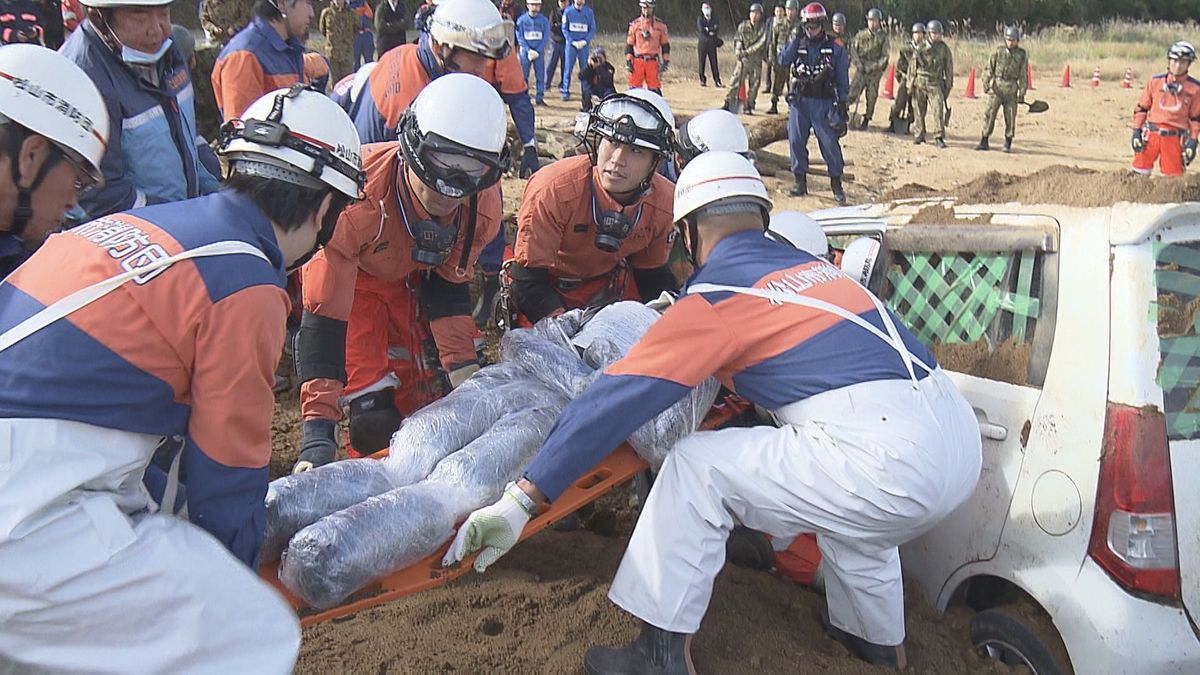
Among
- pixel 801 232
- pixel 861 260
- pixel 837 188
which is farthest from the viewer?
pixel 837 188

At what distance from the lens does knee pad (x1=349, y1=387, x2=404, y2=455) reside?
4629 millimetres

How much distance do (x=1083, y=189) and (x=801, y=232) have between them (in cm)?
108

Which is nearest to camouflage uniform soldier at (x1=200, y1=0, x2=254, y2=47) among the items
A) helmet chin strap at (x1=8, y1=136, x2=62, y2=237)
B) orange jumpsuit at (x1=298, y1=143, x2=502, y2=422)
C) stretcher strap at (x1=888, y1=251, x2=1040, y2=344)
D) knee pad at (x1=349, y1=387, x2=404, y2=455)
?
orange jumpsuit at (x1=298, y1=143, x2=502, y2=422)

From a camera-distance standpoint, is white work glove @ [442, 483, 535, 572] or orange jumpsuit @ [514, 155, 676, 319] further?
orange jumpsuit @ [514, 155, 676, 319]

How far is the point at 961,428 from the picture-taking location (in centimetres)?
294

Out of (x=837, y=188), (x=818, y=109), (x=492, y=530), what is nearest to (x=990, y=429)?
(x=492, y=530)

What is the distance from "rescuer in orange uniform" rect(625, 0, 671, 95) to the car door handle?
15.3m

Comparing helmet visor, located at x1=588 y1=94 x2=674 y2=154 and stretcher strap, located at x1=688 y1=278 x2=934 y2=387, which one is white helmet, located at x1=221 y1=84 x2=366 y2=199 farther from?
helmet visor, located at x1=588 y1=94 x2=674 y2=154

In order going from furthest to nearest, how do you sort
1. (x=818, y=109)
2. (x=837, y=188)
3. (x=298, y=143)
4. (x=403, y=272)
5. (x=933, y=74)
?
(x=933, y=74) → (x=818, y=109) → (x=837, y=188) → (x=403, y=272) → (x=298, y=143)

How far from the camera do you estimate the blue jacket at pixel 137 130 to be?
4.07 meters

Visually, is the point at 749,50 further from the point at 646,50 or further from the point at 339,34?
the point at 339,34

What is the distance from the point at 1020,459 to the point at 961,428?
9.3 inches

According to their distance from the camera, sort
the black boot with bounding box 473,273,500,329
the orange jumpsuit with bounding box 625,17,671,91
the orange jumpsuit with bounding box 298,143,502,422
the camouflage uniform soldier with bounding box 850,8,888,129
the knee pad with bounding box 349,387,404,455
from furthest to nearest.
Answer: the orange jumpsuit with bounding box 625,17,671,91 < the camouflage uniform soldier with bounding box 850,8,888,129 < the black boot with bounding box 473,273,500,329 < the knee pad with bounding box 349,387,404,455 < the orange jumpsuit with bounding box 298,143,502,422

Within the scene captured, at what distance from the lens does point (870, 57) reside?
679 inches
